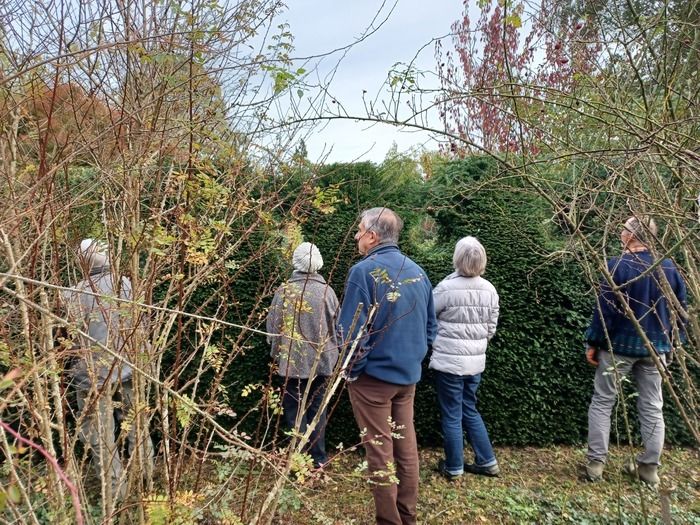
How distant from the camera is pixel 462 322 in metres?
3.53

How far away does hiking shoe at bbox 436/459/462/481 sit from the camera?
142 inches

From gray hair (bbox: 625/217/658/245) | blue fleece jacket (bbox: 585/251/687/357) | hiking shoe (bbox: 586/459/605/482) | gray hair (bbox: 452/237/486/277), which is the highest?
gray hair (bbox: 625/217/658/245)

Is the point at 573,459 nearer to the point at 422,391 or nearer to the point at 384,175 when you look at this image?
the point at 422,391

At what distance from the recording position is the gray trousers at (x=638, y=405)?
11.0 ft

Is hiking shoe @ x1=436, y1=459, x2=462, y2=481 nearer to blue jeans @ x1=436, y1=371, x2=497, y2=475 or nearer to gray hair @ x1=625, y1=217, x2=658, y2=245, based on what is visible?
blue jeans @ x1=436, y1=371, x2=497, y2=475

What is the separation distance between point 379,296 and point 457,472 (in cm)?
178

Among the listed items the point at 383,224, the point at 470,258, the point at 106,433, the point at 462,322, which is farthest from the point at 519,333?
the point at 106,433

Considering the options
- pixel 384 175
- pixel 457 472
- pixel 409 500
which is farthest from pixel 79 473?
pixel 384 175

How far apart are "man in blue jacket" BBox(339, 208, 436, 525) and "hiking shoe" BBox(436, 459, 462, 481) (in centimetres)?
87

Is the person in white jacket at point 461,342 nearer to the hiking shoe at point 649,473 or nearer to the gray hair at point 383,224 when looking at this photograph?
the gray hair at point 383,224

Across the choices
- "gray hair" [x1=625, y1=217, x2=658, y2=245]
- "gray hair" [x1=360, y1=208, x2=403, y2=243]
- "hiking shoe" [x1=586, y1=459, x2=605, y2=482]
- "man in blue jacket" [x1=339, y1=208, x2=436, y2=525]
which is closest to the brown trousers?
"man in blue jacket" [x1=339, y1=208, x2=436, y2=525]

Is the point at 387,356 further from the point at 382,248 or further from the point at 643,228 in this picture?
the point at 643,228

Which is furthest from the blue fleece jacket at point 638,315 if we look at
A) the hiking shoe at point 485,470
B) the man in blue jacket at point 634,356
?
the hiking shoe at point 485,470

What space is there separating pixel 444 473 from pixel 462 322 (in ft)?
3.88
